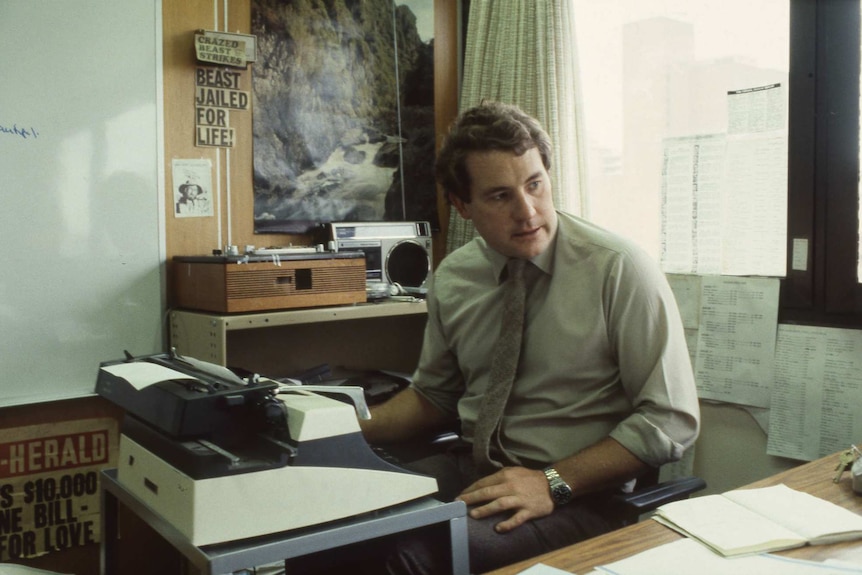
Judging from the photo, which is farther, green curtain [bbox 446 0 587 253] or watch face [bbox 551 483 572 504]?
green curtain [bbox 446 0 587 253]

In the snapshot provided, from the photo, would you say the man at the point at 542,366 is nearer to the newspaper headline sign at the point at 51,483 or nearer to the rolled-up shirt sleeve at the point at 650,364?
the rolled-up shirt sleeve at the point at 650,364

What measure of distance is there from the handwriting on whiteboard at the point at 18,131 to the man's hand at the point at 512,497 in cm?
157

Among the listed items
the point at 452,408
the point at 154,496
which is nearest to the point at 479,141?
the point at 452,408

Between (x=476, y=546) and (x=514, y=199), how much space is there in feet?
2.32

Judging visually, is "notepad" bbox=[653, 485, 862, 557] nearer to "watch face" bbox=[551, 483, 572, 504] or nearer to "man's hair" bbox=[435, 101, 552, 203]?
"watch face" bbox=[551, 483, 572, 504]

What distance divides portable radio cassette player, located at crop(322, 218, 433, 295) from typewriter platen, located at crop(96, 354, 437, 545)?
4.24 ft

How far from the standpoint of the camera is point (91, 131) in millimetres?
2164

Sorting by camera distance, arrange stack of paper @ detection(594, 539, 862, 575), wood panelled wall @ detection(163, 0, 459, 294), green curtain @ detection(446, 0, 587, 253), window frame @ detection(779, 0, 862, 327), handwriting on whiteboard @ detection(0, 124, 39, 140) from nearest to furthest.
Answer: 1. stack of paper @ detection(594, 539, 862, 575)
2. window frame @ detection(779, 0, 862, 327)
3. handwriting on whiteboard @ detection(0, 124, 39, 140)
4. wood panelled wall @ detection(163, 0, 459, 294)
5. green curtain @ detection(446, 0, 587, 253)

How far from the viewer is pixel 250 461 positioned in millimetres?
1025

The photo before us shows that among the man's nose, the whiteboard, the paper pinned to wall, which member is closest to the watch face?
the man's nose

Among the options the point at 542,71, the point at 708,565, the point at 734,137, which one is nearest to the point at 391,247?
the point at 542,71

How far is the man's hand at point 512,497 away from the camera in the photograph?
4.37ft

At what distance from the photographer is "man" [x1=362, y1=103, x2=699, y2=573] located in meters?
1.39

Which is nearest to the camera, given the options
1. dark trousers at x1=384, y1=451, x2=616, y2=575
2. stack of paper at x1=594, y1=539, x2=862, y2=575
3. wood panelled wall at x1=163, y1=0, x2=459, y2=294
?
stack of paper at x1=594, y1=539, x2=862, y2=575
